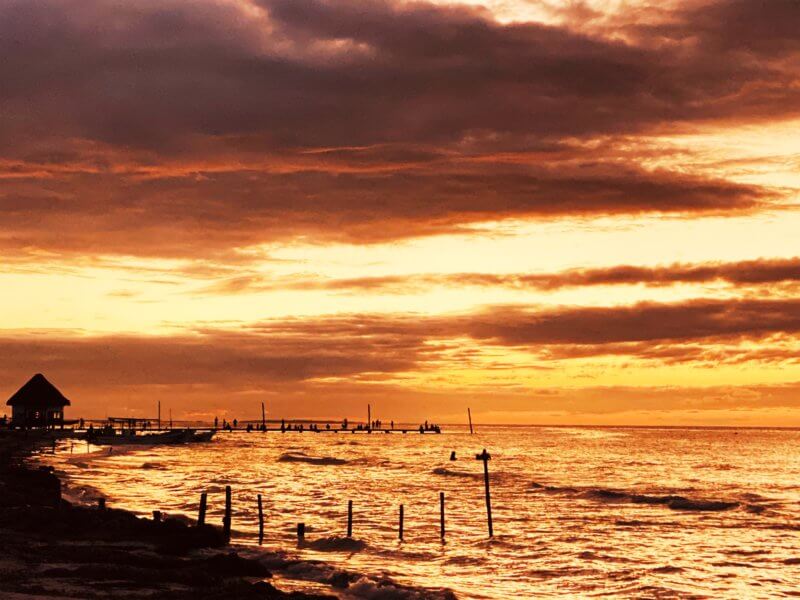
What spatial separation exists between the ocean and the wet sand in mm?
2868

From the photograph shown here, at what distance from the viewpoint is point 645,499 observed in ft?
241

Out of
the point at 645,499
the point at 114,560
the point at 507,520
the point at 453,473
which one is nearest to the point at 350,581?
the point at 114,560

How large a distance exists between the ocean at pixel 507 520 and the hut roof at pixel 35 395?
929 inches

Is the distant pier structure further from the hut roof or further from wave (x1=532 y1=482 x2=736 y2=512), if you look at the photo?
wave (x1=532 y1=482 x2=736 y2=512)

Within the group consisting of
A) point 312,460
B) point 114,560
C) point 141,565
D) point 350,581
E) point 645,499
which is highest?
point 114,560

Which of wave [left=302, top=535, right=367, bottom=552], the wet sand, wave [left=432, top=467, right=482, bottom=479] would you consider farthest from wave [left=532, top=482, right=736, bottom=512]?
the wet sand

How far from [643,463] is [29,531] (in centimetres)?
10181

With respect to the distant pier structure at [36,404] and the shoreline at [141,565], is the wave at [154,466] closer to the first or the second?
the distant pier structure at [36,404]

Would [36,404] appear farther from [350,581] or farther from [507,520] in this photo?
[350,581]

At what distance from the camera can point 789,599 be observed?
36.1m

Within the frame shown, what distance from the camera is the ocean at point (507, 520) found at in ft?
125

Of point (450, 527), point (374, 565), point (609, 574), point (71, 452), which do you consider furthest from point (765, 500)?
point (71, 452)

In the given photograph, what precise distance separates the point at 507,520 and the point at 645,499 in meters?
20.7

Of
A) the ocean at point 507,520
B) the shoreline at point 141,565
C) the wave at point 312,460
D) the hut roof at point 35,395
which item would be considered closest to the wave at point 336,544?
the ocean at point 507,520
